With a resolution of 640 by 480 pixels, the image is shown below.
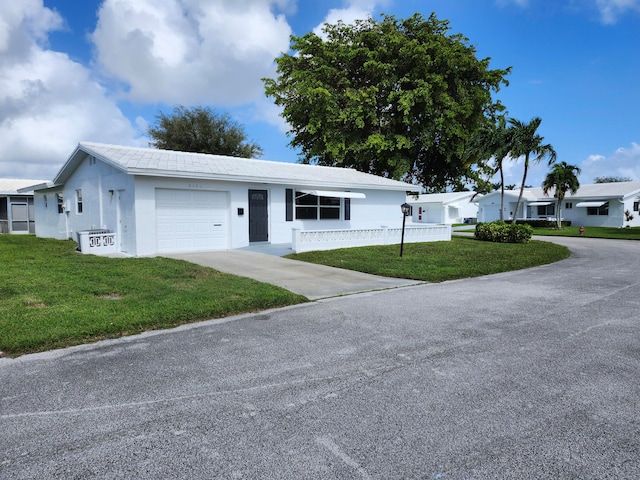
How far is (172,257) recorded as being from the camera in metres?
12.4

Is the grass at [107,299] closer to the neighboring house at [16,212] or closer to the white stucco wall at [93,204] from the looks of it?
the white stucco wall at [93,204]

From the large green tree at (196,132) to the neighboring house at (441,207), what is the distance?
19.5 meters

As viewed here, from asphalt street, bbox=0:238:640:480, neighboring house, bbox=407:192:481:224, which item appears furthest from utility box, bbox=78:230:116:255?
neighboring house, bbox=407:192:481:224

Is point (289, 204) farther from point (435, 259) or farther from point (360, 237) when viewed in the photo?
point (435, 259)

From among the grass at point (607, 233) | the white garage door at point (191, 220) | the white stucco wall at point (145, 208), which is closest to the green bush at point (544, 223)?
the grass at point (607, 233)

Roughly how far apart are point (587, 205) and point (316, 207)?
28.2 meters

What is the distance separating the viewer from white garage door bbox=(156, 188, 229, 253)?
43.7 feet

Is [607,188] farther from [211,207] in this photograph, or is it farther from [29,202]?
[29,202]

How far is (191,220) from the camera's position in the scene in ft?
45.6

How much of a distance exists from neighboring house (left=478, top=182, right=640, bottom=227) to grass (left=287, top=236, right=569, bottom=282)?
2346cm

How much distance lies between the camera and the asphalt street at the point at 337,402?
106 inches

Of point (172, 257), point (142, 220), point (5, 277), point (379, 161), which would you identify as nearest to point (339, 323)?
point (5, 277)

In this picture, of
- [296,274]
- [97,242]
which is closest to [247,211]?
[97,242]

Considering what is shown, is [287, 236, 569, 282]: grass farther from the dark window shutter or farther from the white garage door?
the white garage door
